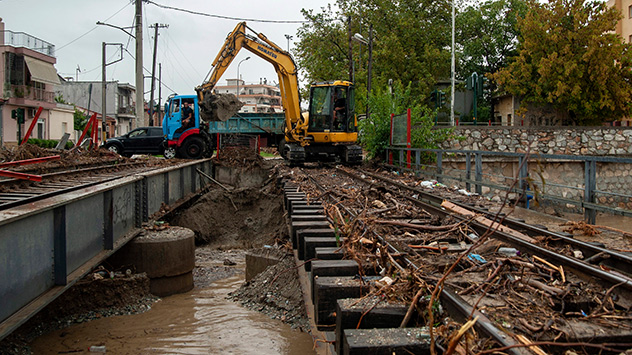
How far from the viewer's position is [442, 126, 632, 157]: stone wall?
25844mm

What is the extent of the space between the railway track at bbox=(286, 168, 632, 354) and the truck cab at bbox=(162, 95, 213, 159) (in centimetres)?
1605

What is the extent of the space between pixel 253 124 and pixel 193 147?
6179 millimetres

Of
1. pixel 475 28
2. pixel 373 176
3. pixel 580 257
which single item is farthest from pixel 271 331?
pixel 475 28

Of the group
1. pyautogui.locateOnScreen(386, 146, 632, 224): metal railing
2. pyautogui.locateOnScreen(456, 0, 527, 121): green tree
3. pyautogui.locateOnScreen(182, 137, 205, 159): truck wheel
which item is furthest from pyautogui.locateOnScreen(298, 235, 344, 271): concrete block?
pyautogui.locateOnScreen(456, 0, 527, 121): green tree

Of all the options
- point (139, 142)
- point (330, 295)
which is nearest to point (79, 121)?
point (139, 142)

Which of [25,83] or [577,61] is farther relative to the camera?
[25,83]

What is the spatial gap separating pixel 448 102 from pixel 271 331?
3543 centimetres

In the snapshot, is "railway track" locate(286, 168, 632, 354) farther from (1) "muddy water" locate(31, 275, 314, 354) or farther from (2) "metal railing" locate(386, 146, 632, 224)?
(1) "muddy water" locate(31, 275, 314, 354)

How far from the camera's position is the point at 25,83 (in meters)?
47.1

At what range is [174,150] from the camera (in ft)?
78.7

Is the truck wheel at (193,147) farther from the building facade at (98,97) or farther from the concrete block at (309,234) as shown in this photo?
the building facade at (98,97)

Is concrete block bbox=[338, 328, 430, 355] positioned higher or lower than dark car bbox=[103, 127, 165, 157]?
lower

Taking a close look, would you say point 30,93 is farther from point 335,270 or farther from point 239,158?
point 335,270

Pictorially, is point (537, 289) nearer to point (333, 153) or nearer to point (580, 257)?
point (580, 257)
